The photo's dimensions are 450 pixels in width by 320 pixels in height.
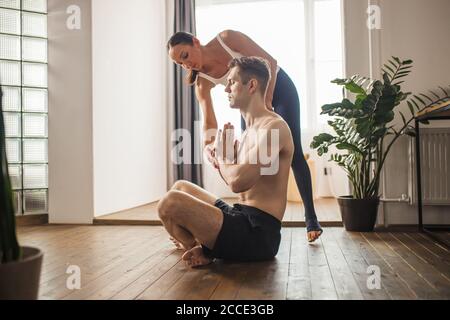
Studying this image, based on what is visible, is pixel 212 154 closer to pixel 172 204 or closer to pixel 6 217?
pixel 172 204

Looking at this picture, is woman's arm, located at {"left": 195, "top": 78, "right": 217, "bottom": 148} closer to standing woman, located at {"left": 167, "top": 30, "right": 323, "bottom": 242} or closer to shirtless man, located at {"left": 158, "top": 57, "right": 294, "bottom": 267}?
standing woman, located at {"left": 167, "top": 30, "right": 323, "bottom": 242}

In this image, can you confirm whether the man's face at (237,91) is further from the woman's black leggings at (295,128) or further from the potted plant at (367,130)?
the potted plant at (367,130)

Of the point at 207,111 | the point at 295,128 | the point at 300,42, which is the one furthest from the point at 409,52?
the point at 300,42

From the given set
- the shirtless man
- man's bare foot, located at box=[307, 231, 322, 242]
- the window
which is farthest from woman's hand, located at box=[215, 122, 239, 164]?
the window

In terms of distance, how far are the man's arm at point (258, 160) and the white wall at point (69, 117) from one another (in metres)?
1.80

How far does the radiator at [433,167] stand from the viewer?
2756 mm

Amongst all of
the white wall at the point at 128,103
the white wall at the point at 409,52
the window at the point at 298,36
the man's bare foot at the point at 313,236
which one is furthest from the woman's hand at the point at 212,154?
the window at the point at 298,36

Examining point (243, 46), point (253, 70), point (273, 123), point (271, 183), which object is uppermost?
point (243, 46)

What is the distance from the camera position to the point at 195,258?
1.84 meters

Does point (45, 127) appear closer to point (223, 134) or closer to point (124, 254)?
point (124, 254)

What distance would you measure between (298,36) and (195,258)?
392 centimetres

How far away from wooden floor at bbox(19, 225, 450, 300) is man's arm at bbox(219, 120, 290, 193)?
0.39 meters

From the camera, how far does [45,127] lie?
3252 mm
